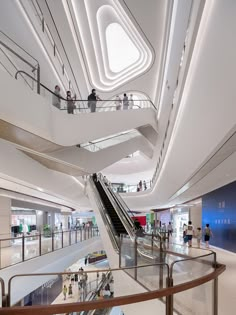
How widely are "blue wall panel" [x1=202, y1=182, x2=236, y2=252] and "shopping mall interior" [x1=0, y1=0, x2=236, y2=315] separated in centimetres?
5

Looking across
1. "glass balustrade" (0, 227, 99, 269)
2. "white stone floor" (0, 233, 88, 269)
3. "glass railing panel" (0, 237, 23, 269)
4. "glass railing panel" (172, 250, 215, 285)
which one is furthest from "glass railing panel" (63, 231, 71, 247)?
"glass railing panel" (172, 250, 215, 285)

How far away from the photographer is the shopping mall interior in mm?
3578

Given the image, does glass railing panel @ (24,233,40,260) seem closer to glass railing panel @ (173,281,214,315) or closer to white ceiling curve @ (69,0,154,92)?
glass railing panel @ (173,281,214,315)

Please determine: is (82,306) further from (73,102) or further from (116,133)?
(116,133)

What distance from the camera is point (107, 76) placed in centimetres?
1956

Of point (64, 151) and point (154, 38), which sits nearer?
point (64, 151)

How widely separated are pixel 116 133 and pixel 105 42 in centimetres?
691

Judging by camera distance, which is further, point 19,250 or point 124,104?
point 124,104

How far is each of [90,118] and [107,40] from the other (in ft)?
26.7

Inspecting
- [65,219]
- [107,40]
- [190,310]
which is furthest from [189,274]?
[65,219]

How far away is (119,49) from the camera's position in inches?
682

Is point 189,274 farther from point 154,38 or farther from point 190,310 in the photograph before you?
point 154,38

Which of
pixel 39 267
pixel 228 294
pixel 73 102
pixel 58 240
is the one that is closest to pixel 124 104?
pixel 73 102

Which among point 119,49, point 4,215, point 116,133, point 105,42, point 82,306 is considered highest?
point 119,49
